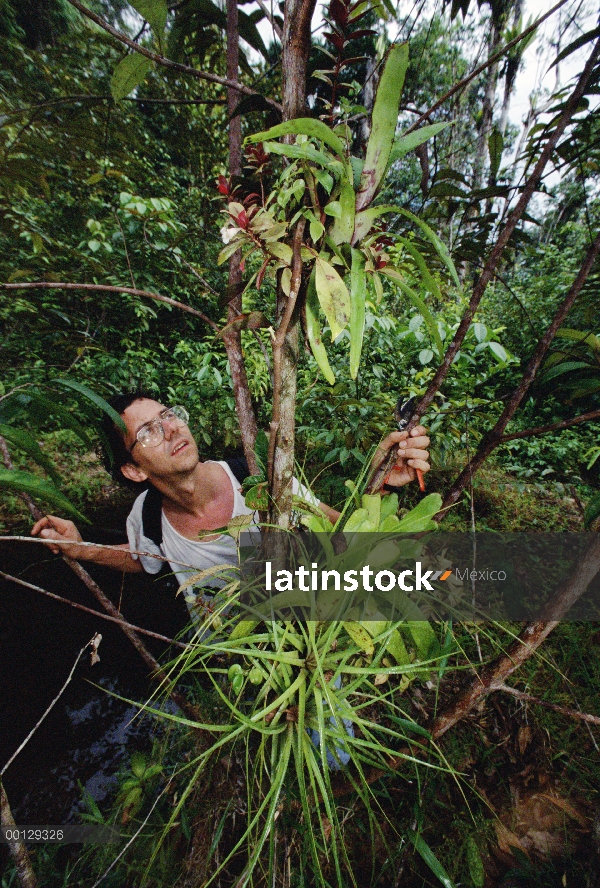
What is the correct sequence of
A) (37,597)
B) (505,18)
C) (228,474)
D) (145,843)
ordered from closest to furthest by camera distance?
(505,18)
(145,843)
(228,474)
(37,597)

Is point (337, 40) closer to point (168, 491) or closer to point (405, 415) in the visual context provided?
point (405, 415)

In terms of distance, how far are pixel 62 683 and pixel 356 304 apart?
258 centimetres

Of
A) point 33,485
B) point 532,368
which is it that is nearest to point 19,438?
point 33,485

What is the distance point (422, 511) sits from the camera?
932 millimetres


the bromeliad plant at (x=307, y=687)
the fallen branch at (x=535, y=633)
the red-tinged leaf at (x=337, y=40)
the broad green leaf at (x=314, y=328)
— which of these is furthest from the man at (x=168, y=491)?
the red-tinged leaf at (x=337, y=40)

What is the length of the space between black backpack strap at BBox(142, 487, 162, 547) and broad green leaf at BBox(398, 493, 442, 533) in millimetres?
1202

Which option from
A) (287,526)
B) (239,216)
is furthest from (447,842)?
(239,216)

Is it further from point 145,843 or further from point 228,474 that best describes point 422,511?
point 145,843

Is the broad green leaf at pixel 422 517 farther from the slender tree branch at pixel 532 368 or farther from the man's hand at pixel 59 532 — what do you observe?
the man's hand at pixel 59 532

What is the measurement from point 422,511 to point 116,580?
249 cm

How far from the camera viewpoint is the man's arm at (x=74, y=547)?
93cm

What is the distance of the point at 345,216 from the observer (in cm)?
55

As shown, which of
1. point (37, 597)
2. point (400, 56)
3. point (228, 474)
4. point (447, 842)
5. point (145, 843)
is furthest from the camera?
point (37, 597)

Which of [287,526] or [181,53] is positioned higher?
[181,53]
